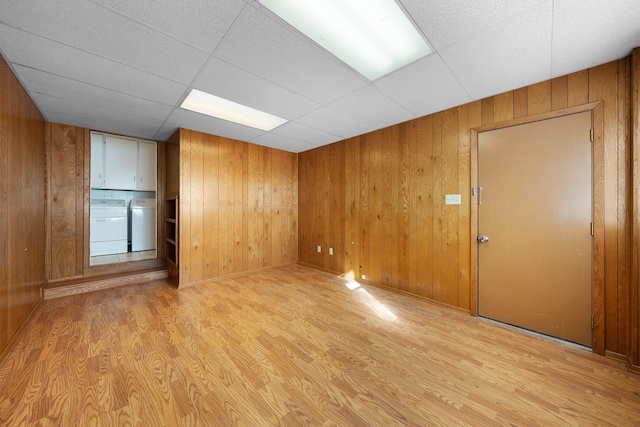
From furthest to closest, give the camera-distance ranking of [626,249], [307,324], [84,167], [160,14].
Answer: [84,167], [307,324], [626,249], [160,14]

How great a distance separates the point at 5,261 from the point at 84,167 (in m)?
2.15

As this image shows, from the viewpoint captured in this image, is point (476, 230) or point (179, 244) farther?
point (179, 244)

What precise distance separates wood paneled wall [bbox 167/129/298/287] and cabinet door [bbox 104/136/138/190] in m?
0.79

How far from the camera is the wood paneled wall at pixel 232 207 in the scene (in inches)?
137

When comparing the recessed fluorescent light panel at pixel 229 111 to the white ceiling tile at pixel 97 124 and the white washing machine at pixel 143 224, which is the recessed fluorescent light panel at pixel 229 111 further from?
the white washing machine at pixel 143 224

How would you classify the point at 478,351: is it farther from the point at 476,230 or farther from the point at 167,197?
the point at 167,197

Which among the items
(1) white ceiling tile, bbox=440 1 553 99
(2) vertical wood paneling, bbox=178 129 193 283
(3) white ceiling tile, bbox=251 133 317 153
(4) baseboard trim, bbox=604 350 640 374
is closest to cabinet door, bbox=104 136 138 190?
(2) vertical wood paneling, bbox=178 129 193 283

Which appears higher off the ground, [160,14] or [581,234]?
[160,14]

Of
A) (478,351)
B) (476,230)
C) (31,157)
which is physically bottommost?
(478,351)

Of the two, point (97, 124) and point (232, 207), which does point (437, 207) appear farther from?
point (97, 124)

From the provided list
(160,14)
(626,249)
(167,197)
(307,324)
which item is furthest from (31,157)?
(626,249)

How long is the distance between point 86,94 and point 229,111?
1.37 metres

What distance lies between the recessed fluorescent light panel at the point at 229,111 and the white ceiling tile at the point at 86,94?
0.31 metres

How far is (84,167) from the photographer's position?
3391 millimetres
